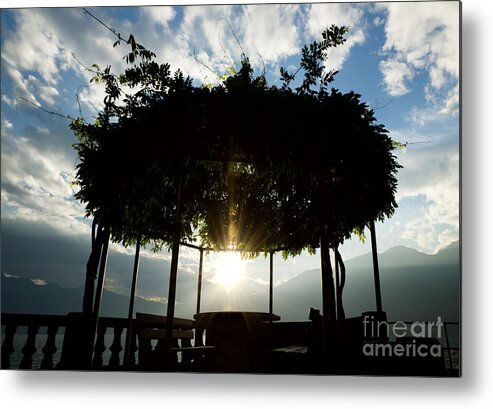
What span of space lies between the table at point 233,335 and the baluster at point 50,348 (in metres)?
A: 3.21

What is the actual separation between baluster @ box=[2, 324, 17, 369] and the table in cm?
358

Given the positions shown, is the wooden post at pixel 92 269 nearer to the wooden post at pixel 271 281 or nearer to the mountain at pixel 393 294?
the mountain at pixel 393 294

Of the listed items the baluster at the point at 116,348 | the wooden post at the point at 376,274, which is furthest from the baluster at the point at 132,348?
the wooden post at the point at 376,274

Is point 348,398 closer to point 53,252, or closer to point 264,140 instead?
point 264,140

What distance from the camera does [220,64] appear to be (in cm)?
482

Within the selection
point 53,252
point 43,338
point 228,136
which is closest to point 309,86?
point 228,136

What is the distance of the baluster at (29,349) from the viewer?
4134mm

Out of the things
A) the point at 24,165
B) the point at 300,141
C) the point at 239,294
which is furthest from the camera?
the point at 239,294

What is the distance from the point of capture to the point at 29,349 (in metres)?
4.15

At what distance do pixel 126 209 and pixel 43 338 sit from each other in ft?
7.87

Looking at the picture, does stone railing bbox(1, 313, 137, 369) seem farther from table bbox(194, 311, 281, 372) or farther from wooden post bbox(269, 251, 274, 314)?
wooden post bbox(269, 251, 274, 314)

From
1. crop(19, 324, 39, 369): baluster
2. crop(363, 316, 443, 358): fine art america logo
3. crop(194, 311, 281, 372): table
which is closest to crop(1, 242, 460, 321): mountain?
crop(363, 316, 443, 358): fine art america logo

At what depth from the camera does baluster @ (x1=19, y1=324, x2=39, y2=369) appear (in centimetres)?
413

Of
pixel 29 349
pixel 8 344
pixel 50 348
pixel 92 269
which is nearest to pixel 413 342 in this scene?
pixel 50 348
